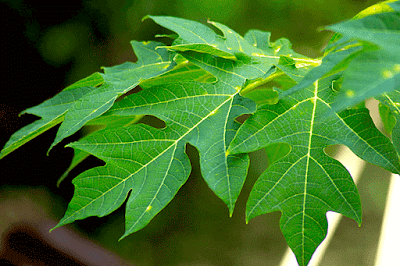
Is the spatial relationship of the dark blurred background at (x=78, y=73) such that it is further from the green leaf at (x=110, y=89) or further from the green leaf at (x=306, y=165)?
the green leaf at (x=306, y=165)

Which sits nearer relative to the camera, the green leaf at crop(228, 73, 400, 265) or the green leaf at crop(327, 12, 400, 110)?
the green leaf at crop(327, 12, 400, 110)

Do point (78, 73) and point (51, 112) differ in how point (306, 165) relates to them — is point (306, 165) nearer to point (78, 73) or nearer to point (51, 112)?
point (51, 112)

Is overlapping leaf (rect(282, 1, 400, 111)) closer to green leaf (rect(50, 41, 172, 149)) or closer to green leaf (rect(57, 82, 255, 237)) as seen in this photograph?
green leaf (rect(57, 82, 255, 237))

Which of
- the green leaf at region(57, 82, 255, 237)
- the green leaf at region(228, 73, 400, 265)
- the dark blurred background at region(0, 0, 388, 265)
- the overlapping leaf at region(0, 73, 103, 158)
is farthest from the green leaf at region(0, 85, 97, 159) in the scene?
the dark blurred background at region(0, 0, 388, 265)

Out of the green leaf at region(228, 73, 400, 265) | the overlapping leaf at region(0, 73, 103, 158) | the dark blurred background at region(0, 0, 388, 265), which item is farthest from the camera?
the dark blurred background at region(0, 0, 388, 265)

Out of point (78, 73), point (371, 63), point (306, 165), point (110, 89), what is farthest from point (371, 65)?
point (78, 73)

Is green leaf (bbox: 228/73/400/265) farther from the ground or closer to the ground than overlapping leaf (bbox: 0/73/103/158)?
closer to the ground
